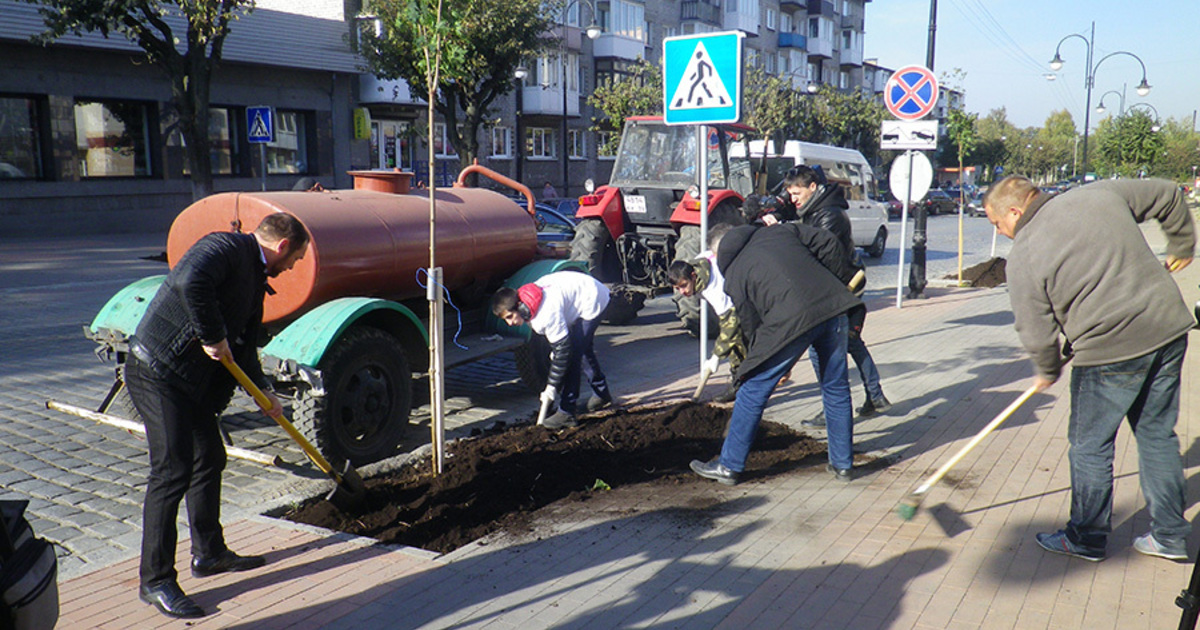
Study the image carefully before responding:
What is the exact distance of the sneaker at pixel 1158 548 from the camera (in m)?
4.01

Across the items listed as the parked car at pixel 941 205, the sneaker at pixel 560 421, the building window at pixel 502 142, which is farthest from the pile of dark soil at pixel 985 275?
the parked car at pixel 941 205

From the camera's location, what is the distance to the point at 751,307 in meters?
5.30

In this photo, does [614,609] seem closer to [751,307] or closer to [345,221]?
[751,307]

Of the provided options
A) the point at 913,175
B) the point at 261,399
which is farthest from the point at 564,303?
the point at 913,175

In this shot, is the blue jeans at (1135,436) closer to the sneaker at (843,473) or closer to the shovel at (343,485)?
the sneaker at (843,473)

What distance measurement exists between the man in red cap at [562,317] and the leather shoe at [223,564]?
2.46 metres

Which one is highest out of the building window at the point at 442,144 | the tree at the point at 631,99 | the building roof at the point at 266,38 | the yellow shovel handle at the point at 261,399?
the building roof at the point at 266,38

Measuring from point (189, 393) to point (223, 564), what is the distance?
794 mm

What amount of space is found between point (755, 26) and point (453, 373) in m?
52.1

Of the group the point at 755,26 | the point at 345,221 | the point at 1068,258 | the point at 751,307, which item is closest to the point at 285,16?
the point at 345,221

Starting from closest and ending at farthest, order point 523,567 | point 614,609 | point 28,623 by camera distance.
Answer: point 28,623, point 614,609, point 523,567

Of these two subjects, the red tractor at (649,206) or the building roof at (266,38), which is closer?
the red tractor at (649,206)

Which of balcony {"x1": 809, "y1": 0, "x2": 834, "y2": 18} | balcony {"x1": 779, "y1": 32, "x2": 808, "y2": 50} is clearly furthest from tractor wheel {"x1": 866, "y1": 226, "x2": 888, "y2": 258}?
balcony {"x1": 809, "y1": 0, "x2": 834, "y2": 18}

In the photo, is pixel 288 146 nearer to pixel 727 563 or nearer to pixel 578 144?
pixel 578 144
